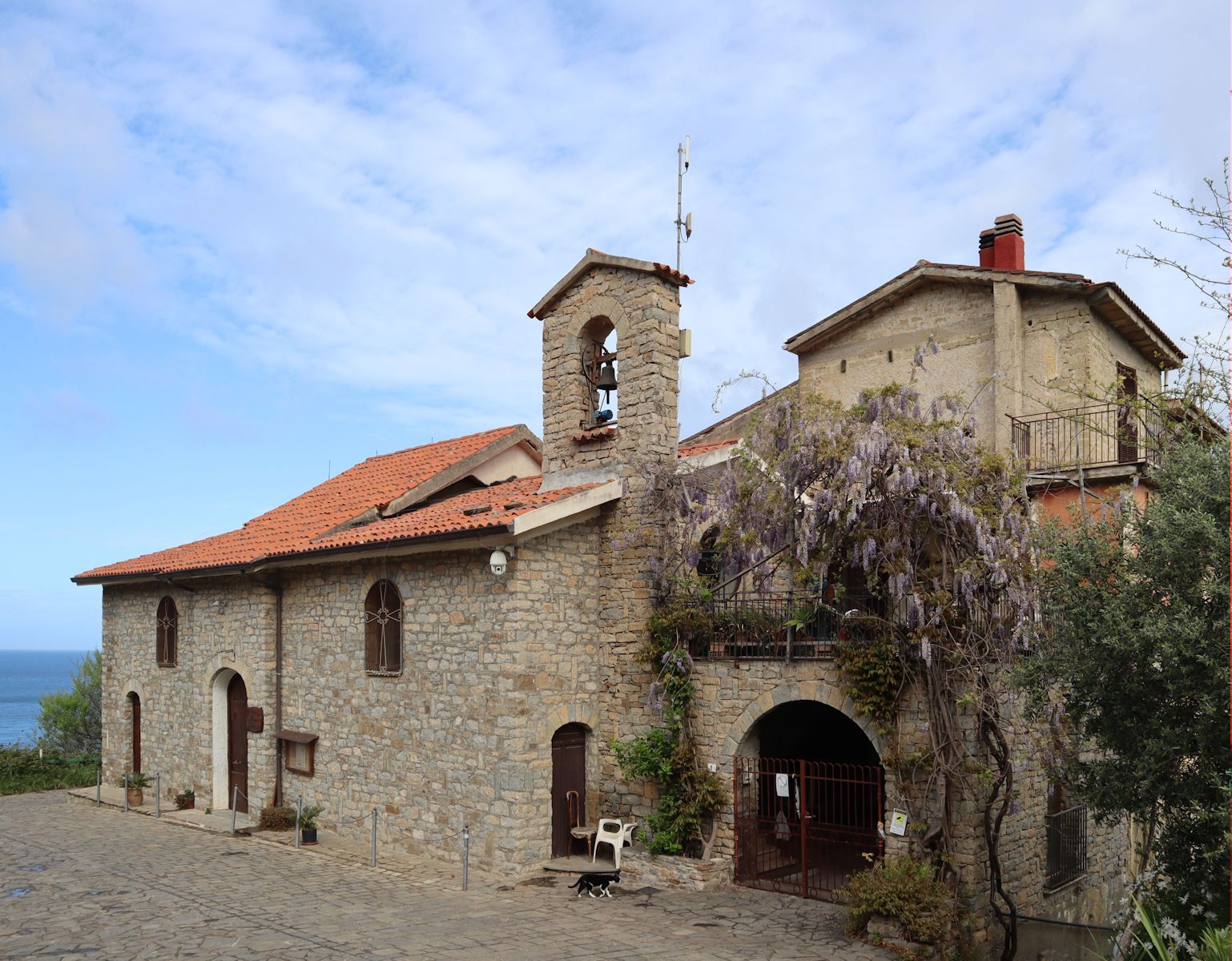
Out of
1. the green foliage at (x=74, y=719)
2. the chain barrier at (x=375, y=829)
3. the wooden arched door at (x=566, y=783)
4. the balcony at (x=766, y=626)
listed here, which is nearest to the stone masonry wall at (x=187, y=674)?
the chain barrier at (x=375, y=829)

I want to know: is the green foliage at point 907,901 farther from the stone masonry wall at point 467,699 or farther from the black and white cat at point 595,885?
the stone masonry wall at point 467,699

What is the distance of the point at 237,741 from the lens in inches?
672

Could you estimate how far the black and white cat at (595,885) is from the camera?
36.7ft

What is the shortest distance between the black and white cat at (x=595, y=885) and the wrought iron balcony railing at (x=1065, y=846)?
Answer: 16.8 feet

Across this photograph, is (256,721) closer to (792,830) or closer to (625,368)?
(625,368)

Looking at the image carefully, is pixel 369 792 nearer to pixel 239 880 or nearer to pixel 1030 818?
pixel 239 880

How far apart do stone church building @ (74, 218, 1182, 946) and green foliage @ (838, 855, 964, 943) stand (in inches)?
26.4

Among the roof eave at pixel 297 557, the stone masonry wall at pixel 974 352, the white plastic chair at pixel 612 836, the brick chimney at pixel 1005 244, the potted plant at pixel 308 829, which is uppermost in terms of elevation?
the brick chimney at pixel 1005 244

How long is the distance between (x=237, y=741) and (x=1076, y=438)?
14.6m

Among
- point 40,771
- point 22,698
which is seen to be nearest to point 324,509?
point 40,771

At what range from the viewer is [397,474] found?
17297 mm

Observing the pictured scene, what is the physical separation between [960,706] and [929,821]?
3.91 ft

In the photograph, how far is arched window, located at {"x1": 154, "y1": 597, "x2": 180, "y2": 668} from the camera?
18.5m

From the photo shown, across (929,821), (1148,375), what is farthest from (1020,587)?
(1148,375)
